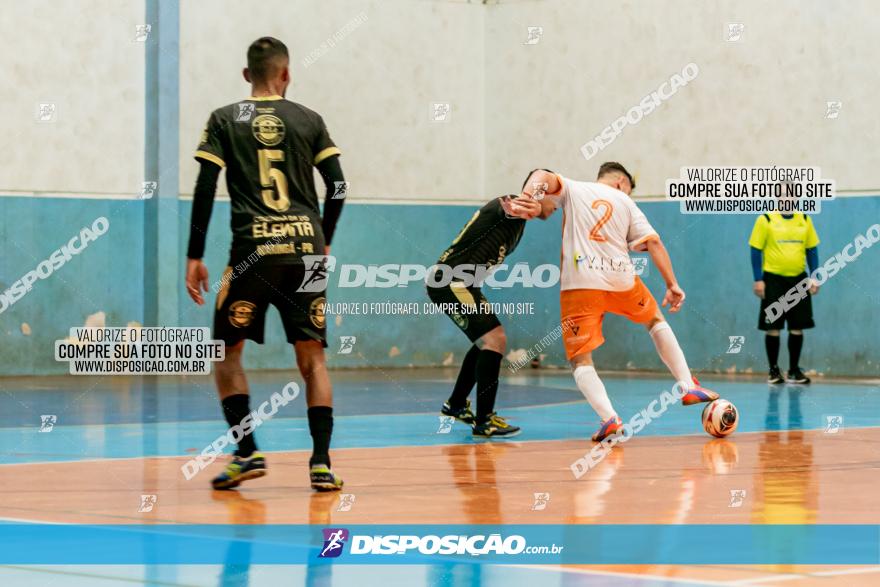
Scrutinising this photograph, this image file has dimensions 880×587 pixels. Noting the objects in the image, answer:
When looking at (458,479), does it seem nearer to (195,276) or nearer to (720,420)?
(195,276)

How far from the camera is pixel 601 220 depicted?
1047 cm

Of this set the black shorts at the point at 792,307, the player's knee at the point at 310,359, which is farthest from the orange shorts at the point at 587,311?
the black shorts at the point at 792,307

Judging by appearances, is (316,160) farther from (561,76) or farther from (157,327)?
(561,76)

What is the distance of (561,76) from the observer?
2119cm

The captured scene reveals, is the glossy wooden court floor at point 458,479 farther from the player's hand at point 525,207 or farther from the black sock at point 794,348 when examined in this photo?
the black sock at point 794,348

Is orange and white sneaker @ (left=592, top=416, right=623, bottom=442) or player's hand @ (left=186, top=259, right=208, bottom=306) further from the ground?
player's hand @ (left=186, top=259, right=208, bottom=306)

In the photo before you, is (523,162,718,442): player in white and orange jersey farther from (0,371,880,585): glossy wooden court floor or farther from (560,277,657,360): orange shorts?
(0,371,880,585): glossy wooden court floor

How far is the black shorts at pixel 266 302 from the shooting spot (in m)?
7.47

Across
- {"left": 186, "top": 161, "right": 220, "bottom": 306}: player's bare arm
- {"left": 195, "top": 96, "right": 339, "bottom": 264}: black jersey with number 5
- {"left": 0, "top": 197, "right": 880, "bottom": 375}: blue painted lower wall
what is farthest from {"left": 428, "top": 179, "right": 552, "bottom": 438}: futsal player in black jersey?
{"left": 0, "top": 197, "right": 880, "bottom": 375}: blue painted lower wall

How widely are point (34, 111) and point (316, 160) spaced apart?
462 inches

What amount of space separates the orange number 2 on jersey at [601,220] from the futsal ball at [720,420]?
1.45 metres

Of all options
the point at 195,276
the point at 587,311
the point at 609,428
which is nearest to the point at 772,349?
the point at 587,311

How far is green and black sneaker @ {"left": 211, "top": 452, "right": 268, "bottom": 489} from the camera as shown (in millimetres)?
7746

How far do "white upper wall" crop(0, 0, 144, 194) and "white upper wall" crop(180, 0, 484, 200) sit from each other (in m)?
0.73
